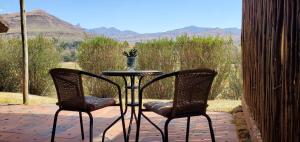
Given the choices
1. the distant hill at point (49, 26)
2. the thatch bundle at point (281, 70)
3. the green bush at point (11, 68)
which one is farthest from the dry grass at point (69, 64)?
the distant hill at point (49, 26)

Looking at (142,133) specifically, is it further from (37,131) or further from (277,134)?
(277,134)

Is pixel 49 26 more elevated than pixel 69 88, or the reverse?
pixel 49 26

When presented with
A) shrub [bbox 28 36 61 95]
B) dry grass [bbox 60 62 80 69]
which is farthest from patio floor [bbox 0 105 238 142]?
dry grass [bbox 60 62 80 69]

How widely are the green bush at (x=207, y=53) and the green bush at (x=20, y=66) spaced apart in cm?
356

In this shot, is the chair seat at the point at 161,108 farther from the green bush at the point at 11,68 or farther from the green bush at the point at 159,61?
the green bush at the point at 11,68

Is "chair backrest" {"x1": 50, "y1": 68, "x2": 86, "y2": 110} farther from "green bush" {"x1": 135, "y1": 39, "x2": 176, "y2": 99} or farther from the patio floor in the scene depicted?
"green bush" {"x1": 135, "y1": 39, "x2": 176, "y2": 99}

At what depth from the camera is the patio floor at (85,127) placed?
4.71m

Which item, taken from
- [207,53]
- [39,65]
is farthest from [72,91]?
[39,65]

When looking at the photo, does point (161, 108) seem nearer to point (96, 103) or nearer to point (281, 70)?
point (96, 103)

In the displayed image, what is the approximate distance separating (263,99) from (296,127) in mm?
1573

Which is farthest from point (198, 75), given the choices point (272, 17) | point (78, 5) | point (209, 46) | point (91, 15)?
point (91, 15)

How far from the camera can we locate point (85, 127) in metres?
5.39

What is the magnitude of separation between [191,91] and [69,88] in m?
1.12

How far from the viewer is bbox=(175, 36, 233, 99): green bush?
387 inches
